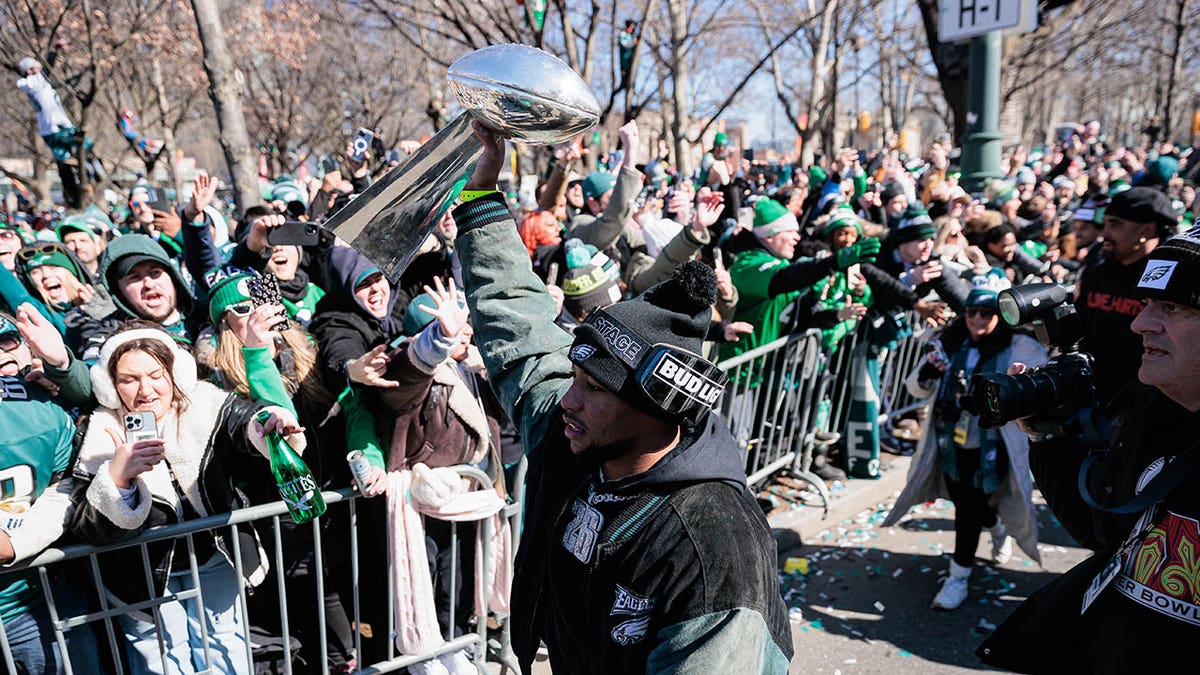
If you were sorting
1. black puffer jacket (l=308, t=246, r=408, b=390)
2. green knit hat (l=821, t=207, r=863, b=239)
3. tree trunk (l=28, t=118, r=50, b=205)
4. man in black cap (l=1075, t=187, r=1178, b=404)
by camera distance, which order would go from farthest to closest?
1. tree trunk (l=28, t=118, r=50, b=205)
2. green knit hat (l=821, t=207, r=863, b=239)
3. man in black cap (l=1075, t=187, r=1178, b=404)
4. black puffer jacket (l=308, t=246, r=408, b=390)

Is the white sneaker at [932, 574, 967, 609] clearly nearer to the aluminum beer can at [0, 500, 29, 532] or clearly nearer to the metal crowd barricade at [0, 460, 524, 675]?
the metal crowd barricade at [0, 460, 524, 675]

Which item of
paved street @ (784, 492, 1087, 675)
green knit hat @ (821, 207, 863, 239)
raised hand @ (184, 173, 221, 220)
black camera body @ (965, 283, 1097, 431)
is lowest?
paved street @ (784, 492, 1087, 675)

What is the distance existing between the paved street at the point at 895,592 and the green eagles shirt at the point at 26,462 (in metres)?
3.15

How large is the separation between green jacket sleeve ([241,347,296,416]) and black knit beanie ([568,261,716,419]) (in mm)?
1714

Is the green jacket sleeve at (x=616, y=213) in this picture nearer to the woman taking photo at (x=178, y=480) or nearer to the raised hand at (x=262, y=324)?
the raised hand at (x=262, y=324)

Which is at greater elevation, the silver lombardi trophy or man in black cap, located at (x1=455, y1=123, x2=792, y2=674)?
the silver lombardi trophy

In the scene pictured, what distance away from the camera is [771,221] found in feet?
A: 17.4

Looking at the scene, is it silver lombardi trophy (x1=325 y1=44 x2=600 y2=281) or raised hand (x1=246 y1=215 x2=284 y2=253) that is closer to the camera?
silver lombardi trophy (x1=325 y1=44 x2=600 y2=281)

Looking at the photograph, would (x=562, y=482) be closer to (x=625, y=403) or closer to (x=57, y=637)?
(x=625, y=403)

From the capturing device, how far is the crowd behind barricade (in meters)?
2.79

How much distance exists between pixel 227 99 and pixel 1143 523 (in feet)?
22.2

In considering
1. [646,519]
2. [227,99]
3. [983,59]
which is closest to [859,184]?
[983,59]

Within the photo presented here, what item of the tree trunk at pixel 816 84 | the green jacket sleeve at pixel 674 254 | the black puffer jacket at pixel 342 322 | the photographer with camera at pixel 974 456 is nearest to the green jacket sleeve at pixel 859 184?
the green jacket sleeve at pixel 674 254

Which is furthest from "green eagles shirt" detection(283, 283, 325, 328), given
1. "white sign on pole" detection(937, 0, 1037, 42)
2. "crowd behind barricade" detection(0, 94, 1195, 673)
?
"white sign on pole" detection(937, 0, 1037, 42)
